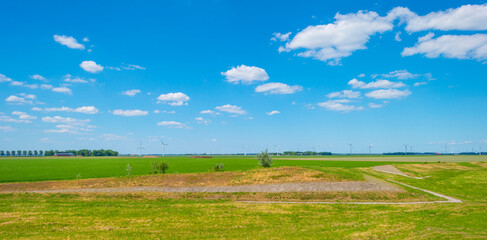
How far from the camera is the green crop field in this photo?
1784cm

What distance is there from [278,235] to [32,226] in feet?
61.5

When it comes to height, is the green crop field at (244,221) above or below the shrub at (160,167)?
below

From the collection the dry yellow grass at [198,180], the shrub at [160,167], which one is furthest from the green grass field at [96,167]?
the dry yellow grass at [198,180]

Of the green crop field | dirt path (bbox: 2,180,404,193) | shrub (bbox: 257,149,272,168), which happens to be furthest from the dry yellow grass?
the green crop field

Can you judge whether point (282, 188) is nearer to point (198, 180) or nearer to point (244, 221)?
point (198, 180)

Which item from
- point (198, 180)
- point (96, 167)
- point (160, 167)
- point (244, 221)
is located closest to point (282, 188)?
point (198, 180)

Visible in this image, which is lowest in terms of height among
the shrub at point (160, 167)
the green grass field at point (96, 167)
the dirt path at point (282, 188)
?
the green grass field at point (96, 167)

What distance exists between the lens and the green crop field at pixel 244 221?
17.8m

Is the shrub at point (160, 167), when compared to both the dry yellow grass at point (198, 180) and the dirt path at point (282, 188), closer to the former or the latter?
the dry yellow grass at point (198, 180)

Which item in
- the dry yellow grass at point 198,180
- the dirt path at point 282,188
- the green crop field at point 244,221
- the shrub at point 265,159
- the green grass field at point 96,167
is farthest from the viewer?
the green grass field at point 96,167

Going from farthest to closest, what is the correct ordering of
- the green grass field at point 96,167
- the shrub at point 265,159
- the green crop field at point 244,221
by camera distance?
the green grass field at point 96,167
the shrub at point 265,159
the green crop field at point 244,221

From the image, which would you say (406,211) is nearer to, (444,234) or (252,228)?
(444,234)

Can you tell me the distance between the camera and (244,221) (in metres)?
21.9

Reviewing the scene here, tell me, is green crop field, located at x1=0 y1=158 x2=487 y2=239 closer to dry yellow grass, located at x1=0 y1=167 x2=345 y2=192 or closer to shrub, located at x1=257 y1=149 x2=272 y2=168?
dry yellow grass, located at x1=0 y1=167 x2=345 y2=192
